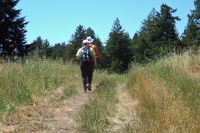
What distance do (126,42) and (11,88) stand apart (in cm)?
6072

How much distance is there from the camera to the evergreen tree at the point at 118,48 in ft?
197

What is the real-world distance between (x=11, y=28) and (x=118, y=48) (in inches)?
1421

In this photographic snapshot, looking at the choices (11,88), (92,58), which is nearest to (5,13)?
(92,58)

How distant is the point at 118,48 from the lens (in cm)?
6166

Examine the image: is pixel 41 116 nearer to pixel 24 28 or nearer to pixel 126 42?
pixel 24 28

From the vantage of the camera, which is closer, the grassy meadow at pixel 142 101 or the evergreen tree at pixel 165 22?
the grassy meadow at pixel 142 101

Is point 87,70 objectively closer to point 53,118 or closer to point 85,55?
point 85,55

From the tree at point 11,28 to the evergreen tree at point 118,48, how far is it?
3129cm

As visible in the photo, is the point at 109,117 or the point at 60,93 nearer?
the point at 109,117

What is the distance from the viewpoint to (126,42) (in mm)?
64562

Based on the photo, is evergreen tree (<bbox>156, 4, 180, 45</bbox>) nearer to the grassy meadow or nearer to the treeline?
the treeline

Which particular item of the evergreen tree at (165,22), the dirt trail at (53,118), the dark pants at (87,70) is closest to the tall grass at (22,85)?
the dirt trail at (53,118)

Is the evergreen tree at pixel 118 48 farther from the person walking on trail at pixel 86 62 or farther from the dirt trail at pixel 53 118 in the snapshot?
the dirt trail at pixel 53 118

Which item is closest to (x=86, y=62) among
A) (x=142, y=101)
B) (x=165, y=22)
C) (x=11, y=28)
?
(x=142, y=101)
